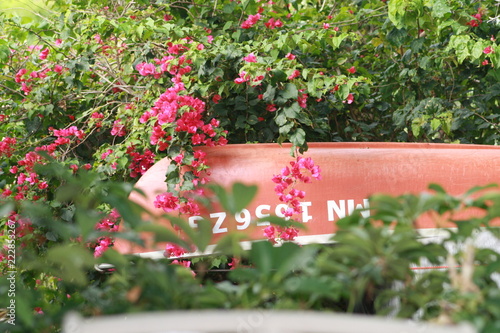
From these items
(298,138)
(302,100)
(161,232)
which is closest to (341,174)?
(298,138)

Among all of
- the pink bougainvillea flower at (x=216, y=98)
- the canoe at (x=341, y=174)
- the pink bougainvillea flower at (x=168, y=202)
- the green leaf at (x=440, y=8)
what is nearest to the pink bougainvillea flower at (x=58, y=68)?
the pink bougainvillea flower at (x=216, y=98)

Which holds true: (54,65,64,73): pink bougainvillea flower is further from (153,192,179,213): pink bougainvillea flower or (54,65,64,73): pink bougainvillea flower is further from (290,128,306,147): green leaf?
(290,128,306,147): green leaf

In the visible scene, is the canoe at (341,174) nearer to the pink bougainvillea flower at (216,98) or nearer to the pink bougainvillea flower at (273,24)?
the pink bougainvillea flower at (216,98)

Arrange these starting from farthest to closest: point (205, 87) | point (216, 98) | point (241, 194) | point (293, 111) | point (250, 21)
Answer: point (250, 21), point (216, 98), point (205, 87), point (293, 111), point (241, 194)

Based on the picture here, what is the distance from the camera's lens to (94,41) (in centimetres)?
352

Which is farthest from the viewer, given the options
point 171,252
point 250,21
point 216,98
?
point 250,21

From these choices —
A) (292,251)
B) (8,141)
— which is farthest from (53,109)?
(292,251)

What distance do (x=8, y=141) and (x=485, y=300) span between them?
3.34 meters

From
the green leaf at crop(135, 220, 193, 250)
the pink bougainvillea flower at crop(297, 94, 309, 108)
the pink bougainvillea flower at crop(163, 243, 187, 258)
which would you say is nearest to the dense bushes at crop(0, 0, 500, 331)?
the pink bougainvillea flower at crop(297, 94, 309, 108)

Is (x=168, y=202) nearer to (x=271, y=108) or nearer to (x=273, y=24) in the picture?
(x=271, y=108)

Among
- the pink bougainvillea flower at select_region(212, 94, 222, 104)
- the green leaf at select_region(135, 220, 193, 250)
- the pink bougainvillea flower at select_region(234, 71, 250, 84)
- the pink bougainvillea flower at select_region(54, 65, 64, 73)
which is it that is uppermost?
the pink bougainvillea flower at select_region(54, 65, 64, 73)

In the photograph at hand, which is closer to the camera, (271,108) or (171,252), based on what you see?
(171,252)

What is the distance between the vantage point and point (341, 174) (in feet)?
9.21

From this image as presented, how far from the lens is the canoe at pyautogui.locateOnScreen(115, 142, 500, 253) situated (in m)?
2.78
